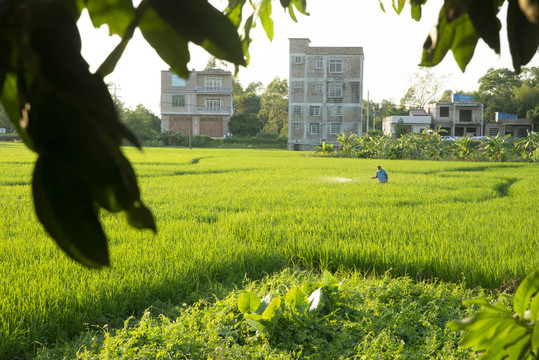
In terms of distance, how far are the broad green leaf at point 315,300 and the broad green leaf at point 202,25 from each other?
1.52 meters

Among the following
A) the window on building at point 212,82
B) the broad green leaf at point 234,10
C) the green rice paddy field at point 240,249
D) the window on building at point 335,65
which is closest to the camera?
the broad green leaf at point 234,10

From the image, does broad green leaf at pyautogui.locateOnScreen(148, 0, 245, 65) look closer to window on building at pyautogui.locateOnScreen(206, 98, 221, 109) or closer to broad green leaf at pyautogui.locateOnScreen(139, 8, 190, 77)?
broad green leaf at pyautogui.locateOnScreen(139, 8, 190, 77)

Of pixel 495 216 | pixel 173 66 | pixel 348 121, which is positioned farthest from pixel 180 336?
pixel 348 121

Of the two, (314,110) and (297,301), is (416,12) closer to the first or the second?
(297,301)

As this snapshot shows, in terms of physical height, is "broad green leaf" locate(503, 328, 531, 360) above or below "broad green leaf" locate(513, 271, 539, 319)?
below

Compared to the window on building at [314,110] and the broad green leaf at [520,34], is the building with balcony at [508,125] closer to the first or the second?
the window on building at [314,110]

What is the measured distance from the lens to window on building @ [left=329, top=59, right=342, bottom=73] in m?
25.1

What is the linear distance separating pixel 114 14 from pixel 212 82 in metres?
31.3

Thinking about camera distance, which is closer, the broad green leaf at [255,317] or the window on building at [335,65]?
the broad green leaf at [255,317]

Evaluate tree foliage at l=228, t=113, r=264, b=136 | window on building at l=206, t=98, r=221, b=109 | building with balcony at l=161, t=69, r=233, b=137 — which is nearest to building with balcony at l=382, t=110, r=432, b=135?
tree foliage at l=228, t=113, r=264, b=136

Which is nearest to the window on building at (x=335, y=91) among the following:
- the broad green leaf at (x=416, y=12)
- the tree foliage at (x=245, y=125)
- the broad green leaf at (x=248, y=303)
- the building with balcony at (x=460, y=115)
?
the tree foliage at (x=245, y=125)

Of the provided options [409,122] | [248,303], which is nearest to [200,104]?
[409,122]

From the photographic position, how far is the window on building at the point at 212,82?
3036 cm

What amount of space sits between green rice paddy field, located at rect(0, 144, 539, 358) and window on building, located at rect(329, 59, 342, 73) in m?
21.4
